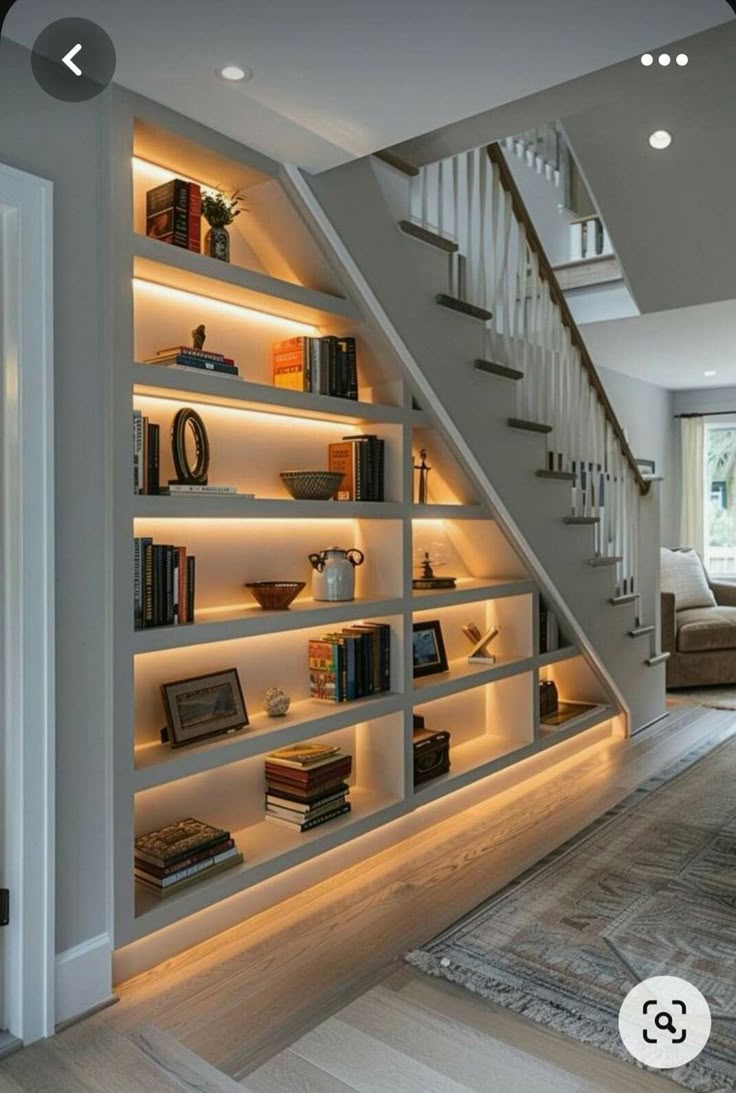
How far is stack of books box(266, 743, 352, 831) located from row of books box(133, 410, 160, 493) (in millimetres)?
1018

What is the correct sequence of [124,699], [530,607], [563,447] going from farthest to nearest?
[563,447] < [530,607] < [124,699]

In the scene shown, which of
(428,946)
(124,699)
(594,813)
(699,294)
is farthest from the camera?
(699,294)

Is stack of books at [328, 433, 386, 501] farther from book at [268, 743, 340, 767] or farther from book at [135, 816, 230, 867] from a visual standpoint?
book at [135, 816, 230, 867]

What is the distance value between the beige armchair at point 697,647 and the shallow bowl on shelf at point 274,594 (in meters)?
3.56

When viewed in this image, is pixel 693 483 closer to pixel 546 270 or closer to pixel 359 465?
pixel 546 270

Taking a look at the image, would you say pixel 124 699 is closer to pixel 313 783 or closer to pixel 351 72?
pixel 313 783

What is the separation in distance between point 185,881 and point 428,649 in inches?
57.5

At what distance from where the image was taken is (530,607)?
3.73m

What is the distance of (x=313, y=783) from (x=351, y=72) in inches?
79.3

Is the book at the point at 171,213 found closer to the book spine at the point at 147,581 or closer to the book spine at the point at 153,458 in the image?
the book spine at the point at 153,458

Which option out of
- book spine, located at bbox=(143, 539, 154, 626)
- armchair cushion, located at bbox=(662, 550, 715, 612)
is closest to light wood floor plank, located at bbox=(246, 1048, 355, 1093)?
book spine, located at bbox=(143, 539, 154, 626)

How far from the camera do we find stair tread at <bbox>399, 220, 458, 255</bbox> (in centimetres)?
303

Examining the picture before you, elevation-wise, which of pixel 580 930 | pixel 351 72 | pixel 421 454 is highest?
pixel 351 72

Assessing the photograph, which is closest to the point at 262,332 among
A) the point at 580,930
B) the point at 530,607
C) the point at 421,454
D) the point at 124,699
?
the point at 421,454
